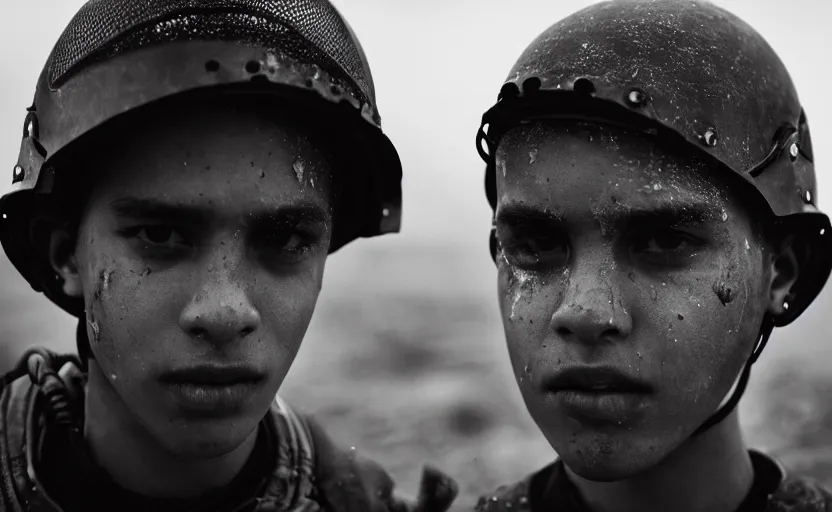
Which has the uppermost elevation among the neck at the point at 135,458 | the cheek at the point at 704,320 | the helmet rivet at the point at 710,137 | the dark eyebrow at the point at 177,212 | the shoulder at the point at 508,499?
the helmet rivet at the point at 710,137

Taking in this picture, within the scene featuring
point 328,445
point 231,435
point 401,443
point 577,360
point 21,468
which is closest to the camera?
point 577,360

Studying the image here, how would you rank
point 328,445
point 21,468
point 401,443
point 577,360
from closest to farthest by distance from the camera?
point 577,360 → point 21,468 → point 328,445 → point 401,443

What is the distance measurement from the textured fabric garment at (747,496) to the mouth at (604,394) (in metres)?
0.70

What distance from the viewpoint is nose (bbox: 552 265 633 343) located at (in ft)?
9.11

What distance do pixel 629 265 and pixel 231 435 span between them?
48.4 inches

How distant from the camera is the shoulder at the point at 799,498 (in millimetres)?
3287

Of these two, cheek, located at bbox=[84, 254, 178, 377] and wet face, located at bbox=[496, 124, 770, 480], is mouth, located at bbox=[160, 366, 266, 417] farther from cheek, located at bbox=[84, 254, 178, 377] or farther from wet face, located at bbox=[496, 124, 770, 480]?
wet face, located at bbox=[496, 124, 770, 480]

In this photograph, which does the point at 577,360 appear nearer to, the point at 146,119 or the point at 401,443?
the point at 146,119

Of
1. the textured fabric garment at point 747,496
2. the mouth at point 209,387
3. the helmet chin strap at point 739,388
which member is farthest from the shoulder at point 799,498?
the mouth at point 209,387

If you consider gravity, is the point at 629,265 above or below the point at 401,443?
above

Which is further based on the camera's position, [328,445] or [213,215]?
[328,445]

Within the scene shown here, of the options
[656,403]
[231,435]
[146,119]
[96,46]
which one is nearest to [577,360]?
[656,403]

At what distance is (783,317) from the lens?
125 inches

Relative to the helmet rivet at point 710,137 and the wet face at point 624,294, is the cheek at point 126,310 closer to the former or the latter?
the wet face at point 624,294
